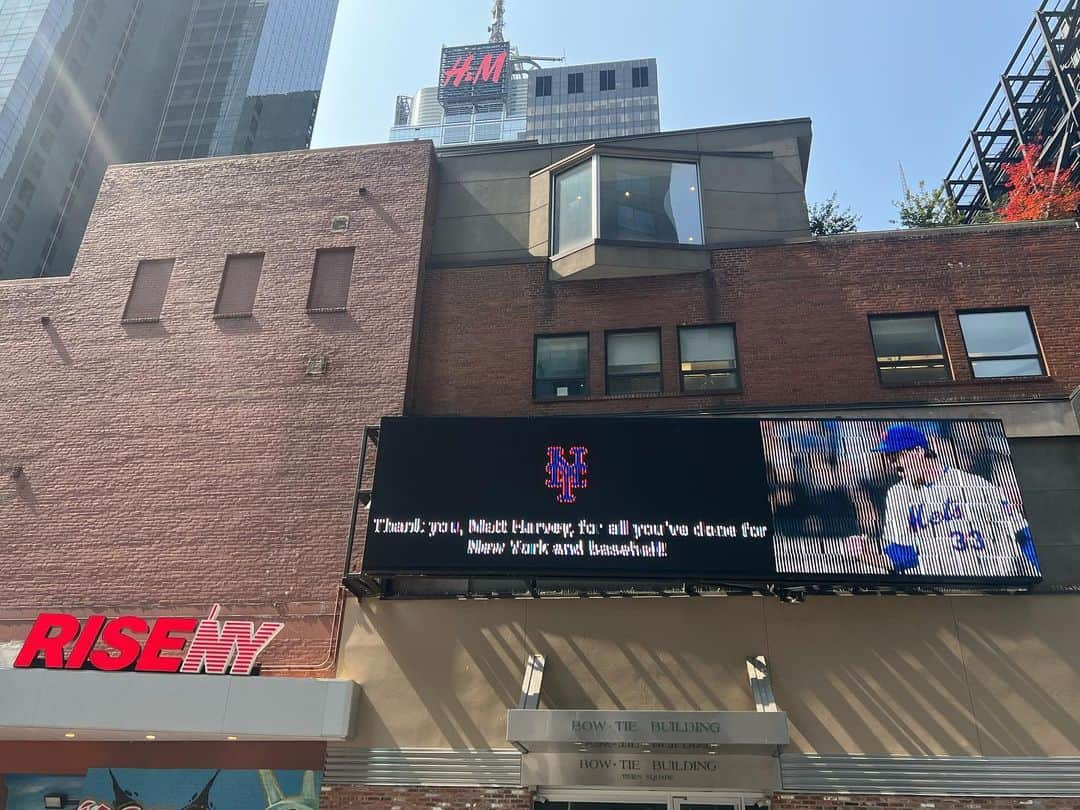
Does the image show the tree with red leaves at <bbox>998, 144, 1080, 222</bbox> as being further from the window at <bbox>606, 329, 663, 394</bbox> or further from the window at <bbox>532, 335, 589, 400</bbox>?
the window at <bbox>532, 335, 589, 400</bbox>

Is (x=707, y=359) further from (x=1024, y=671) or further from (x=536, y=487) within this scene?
(x=1024, y=671)

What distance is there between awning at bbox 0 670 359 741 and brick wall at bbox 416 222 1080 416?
7050mm

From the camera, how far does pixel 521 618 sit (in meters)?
14.2

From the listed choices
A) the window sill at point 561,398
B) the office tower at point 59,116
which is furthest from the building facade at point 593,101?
the window sill at point 561,398

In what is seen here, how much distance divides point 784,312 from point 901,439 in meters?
4.19

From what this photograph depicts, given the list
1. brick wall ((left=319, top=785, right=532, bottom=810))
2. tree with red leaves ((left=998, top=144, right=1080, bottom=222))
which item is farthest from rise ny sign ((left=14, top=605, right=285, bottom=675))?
tree with red leaves ((left=998, top=144, right=1080, bottom=222))

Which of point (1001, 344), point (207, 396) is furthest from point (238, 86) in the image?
point (1001, 344)

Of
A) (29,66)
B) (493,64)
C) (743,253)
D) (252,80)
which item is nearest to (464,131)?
(493,64)

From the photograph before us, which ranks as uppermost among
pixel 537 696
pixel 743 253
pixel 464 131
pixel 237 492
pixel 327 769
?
pixel 464 131

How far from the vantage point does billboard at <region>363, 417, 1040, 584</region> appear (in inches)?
522

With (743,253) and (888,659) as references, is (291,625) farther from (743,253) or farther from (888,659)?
(743,253)

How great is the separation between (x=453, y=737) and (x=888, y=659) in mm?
7731

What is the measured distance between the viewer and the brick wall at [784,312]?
16.2 meters

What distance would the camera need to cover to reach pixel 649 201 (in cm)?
1858
